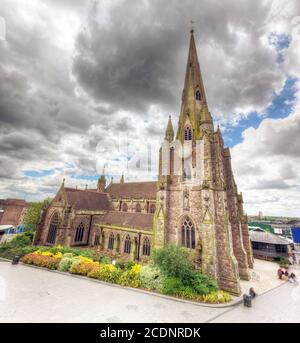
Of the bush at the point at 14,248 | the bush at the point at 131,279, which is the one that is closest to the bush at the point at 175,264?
the bush at the point at 131,279

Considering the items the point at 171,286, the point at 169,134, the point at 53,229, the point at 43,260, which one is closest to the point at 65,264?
the point at 43,260

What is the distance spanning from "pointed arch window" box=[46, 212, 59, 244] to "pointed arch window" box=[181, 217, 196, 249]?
20006 millimetres

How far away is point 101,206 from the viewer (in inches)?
1244

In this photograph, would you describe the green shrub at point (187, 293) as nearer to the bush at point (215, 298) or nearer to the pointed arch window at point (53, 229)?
the bush at point (215, 298)

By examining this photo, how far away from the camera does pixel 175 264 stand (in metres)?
14.1

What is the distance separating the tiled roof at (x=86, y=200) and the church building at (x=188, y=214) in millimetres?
199

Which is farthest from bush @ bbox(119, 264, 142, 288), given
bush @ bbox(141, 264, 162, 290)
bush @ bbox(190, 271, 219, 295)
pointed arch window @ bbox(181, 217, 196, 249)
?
pointed arch window @ bbox(181, 217, 196, 249)

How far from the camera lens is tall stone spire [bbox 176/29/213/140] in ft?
68.8

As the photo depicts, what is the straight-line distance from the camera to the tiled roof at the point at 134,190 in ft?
105

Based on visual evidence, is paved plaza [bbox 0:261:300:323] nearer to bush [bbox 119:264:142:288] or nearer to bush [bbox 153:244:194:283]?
bush [bbox 119:264:142:288]

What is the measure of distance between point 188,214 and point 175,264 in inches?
219

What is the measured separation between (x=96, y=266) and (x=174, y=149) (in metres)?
15.3
